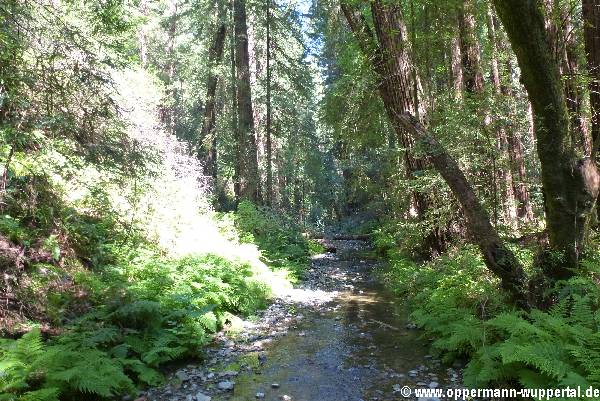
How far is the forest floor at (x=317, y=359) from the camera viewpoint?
5.17 m

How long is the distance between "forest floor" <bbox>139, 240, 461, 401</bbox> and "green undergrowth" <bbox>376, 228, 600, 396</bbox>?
373 millimetres

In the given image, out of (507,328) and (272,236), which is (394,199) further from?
(507,328)

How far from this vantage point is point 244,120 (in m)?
17.7

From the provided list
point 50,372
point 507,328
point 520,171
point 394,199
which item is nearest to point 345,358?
point 507,328

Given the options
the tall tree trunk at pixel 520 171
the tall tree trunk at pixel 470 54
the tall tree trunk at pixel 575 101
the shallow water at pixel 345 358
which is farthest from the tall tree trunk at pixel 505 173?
the shallow water at pixel 345 358

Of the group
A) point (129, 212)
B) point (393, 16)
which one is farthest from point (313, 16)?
point (129, 212)

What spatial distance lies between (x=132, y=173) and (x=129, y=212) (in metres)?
3.71

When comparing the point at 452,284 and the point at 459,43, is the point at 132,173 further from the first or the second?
the point at 459,43

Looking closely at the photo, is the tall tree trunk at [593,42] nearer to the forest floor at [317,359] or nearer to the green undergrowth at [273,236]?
the forest floor at [317,359]

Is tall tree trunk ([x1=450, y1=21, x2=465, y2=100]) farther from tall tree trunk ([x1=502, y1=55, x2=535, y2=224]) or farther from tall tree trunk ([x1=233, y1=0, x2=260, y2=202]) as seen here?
tall tree trunk ([x1=233, y1=0, x2=260, y2=202])

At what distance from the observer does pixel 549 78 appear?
5418mm

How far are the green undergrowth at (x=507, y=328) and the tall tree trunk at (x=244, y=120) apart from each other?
10.6m

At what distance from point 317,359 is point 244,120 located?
1292 centimetres

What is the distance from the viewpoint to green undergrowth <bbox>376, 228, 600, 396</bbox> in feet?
12.9
